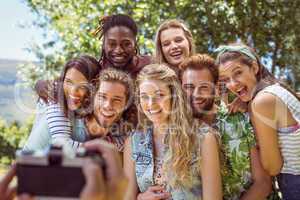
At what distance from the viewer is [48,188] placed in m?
0.90

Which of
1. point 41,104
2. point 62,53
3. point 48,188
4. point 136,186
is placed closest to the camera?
point 48,188

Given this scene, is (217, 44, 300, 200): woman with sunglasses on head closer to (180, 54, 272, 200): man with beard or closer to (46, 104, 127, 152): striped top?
(180, 54, 272, 200): man with beard

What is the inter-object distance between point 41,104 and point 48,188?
2.23 m

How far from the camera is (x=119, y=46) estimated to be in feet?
10.7

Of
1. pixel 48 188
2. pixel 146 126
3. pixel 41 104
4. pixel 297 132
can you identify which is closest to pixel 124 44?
pixel 41 104

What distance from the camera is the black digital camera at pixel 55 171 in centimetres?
89

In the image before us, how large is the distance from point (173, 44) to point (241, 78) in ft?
2.95

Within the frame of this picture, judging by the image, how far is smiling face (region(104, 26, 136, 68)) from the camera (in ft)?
10.6

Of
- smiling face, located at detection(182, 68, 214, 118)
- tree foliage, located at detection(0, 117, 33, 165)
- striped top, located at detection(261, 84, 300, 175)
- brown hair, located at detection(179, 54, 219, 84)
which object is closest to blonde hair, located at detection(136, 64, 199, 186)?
smiling face, located at detection(182, 68, 214, 118)

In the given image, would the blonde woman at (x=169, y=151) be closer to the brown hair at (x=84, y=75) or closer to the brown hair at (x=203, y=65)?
the brown hair at (x=203, y=65)

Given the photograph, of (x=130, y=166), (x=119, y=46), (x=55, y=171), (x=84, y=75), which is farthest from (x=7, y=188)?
(x=119, y=46)

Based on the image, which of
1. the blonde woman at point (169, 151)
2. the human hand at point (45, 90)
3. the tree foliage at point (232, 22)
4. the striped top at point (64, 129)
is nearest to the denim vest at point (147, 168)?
the blonde woman at point (169, 151)

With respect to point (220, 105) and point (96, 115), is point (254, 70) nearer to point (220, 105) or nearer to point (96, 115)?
point (220, 105)

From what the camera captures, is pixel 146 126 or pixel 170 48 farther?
pixel 170 48
